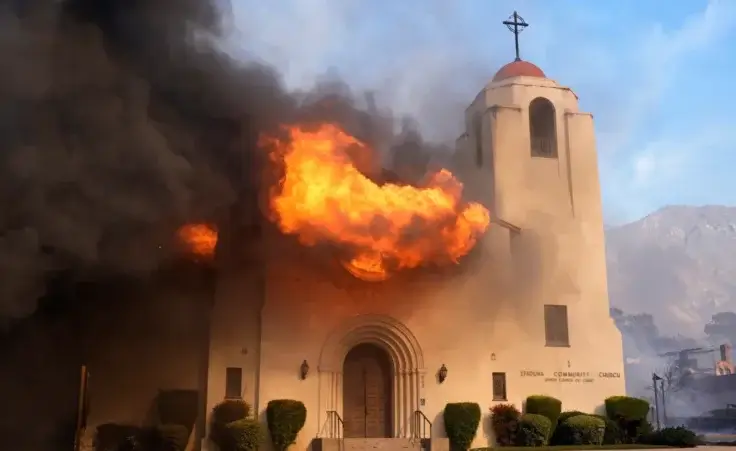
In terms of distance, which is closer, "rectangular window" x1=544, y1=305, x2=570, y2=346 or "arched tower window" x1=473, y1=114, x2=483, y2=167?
"rectangular window" x1=544, y1=305, x2=570, y2=346

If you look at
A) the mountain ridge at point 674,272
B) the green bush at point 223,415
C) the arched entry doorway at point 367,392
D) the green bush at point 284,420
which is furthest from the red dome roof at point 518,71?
the mountain ridge at point 674,272

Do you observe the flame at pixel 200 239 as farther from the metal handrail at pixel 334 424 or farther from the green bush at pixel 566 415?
the green bush at pixel 566 415

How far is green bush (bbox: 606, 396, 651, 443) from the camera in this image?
21891mm

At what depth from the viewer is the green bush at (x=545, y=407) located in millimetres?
21500

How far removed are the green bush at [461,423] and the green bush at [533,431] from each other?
132 centimetres

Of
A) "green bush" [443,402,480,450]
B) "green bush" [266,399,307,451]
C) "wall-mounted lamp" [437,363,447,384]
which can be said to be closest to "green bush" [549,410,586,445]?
"green bush" [443,402,480,450]

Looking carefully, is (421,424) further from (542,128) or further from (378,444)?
(542,128)

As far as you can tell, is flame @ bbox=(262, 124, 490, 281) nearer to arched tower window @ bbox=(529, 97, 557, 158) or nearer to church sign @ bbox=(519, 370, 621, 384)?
church sign @ bbox=(519, 370, 621, 384)

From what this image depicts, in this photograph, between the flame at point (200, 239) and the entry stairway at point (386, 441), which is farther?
the flame at point (200, 239)

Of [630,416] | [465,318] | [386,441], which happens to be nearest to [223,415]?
[386,441]

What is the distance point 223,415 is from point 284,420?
175 centimetres

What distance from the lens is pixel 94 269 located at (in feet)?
59.3

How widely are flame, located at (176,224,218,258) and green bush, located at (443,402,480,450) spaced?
28.3 feet

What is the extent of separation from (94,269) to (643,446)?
16.2 m
